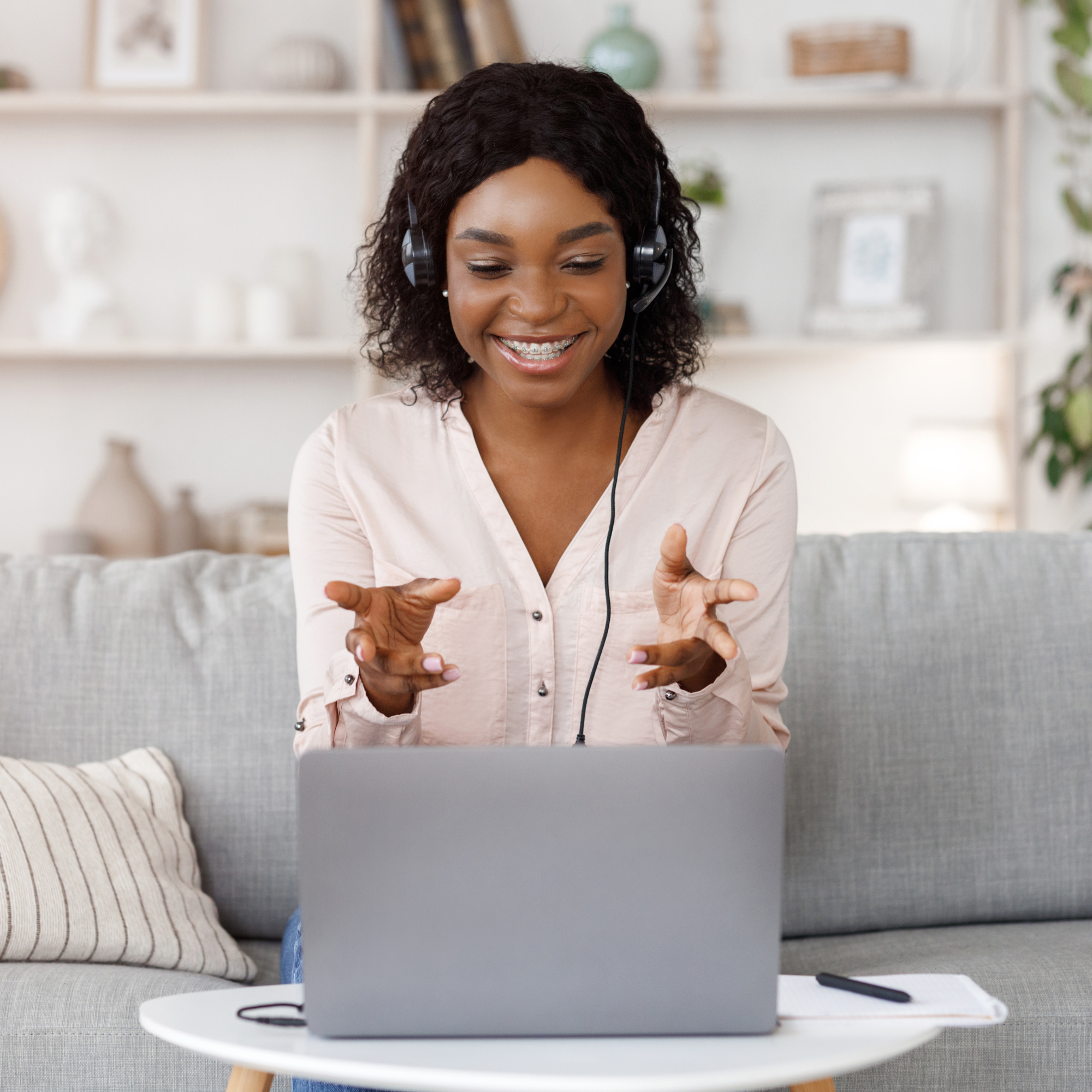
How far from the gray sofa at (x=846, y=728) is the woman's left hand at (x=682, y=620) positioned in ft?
2.05

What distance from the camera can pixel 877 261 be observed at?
9.20 ft

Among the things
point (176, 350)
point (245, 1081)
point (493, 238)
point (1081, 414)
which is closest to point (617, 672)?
point (493, 238)

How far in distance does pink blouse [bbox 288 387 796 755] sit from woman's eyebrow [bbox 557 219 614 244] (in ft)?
0.78

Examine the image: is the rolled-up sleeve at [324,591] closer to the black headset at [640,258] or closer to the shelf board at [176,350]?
the black headset at [640,258]

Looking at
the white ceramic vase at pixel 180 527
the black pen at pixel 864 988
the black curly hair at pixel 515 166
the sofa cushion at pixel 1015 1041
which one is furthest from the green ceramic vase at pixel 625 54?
the black pen at pixel 864 988

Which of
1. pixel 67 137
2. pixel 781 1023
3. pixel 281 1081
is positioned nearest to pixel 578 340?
pixel 781 1023

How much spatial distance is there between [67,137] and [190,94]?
0.36 m

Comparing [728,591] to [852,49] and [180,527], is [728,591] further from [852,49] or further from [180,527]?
[852,49]

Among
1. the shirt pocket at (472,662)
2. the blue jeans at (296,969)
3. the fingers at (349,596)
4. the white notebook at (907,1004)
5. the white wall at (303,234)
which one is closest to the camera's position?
the white notebook at (907,1004)

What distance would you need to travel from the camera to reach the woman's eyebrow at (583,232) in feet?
3.60

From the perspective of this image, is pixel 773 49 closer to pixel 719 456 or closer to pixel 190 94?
pixel 190 94

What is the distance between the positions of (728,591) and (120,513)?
2.20 meters

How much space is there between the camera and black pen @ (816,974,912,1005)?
0.75 meters

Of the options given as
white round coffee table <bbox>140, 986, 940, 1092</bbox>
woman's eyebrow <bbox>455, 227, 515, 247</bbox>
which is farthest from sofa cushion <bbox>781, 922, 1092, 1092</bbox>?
woman's eyebrow <bbox>455, 227, 515, 247</bbox>
